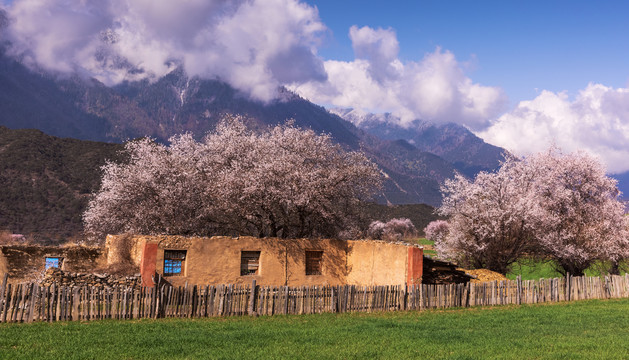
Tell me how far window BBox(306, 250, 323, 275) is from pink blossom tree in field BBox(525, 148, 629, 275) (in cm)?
1277

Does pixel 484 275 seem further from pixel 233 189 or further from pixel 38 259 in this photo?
pixel 38 259

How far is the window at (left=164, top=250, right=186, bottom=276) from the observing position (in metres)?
23.0

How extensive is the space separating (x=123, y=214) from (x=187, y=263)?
9.51m

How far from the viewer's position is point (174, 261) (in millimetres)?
23109

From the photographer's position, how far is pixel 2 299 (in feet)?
53.3

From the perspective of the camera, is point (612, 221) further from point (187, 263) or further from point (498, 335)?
point (187, 263)

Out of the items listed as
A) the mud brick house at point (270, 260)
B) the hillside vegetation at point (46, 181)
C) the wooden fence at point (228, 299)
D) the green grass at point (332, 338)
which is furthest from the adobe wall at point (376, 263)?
the hillside vegetation at point (46, 181)

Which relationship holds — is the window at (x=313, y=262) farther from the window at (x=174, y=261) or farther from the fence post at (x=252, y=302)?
the fence post at (x=252, y=302)

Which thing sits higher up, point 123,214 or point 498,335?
point 123,214

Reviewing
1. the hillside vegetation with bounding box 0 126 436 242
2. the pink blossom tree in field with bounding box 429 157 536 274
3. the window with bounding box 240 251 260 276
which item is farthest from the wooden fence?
the hillside vegetation with bounding box 0 126 436 242

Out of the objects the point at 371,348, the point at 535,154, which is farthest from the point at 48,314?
the point at 535,154

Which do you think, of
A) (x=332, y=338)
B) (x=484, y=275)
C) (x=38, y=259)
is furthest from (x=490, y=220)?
(x=38, y=259)

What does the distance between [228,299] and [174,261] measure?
5135 mm

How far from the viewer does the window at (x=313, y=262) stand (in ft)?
83.4
